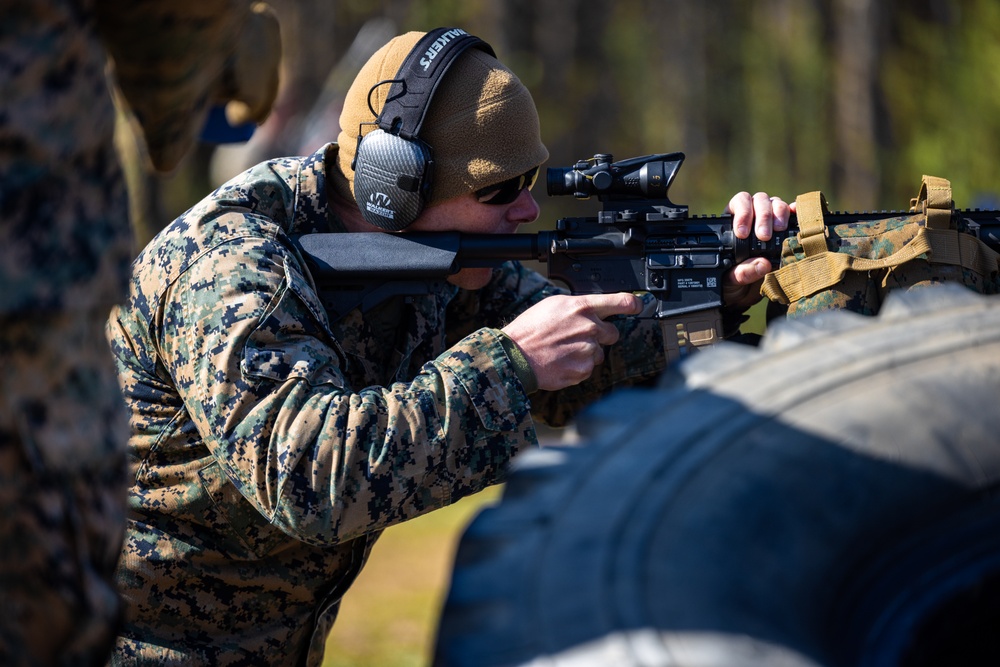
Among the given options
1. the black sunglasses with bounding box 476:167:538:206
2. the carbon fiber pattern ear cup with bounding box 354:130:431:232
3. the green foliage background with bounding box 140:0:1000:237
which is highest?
the carbon fiber pattern ear cup with bounding box 354:130:431:232

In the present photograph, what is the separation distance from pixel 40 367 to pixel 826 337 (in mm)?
978

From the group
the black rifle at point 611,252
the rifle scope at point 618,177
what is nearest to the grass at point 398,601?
the black rifle at point 611,252

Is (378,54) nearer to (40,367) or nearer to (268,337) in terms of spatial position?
(268,337)

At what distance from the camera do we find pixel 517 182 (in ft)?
10.0

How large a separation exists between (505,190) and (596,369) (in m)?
0.56

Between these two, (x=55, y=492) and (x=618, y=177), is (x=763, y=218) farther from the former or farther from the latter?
(x=55, y=492)

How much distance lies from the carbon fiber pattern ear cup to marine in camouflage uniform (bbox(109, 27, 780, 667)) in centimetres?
12

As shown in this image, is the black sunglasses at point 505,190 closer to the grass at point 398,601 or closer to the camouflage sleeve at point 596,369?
the camouflage sleeve at point 596,369

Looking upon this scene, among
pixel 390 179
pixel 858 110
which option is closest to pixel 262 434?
pixel 390 179

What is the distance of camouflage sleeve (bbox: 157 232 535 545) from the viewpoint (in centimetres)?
230

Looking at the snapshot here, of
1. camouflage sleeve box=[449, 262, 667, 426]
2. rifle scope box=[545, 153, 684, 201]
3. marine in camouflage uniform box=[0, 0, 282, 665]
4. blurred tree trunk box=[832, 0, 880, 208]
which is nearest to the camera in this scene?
marine in camouflage uniform box=[0, 0, 282, 665]

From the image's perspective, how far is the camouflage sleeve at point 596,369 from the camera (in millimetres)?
3162

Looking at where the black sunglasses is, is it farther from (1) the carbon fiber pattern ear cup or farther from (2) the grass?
(2) the grass

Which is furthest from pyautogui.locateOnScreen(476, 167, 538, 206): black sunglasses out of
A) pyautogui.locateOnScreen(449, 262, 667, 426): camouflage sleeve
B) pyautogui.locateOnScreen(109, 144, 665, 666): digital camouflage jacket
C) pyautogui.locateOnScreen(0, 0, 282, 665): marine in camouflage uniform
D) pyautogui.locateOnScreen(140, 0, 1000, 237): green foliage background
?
pyautogui.locateOnScreen(140, 0, 1000, 237): green foliage background
